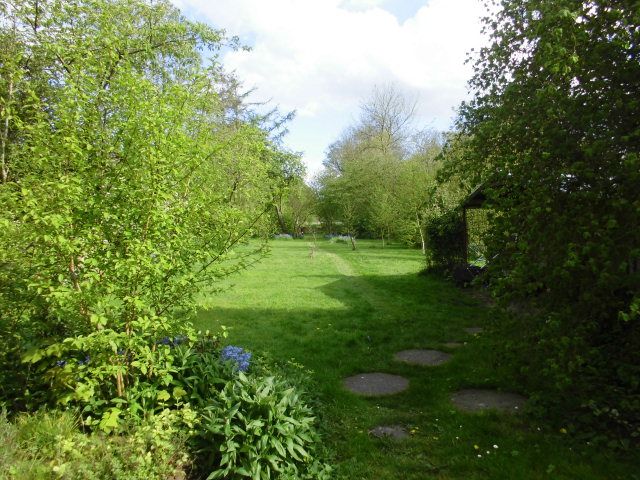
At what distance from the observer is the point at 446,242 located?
14.9m

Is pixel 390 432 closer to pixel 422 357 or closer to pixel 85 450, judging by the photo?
Result: pixel 422 357

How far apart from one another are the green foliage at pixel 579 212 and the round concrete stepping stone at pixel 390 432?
147cm

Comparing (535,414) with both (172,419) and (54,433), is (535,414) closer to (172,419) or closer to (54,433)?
(172,419)

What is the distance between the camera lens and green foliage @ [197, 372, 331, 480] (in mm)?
3248

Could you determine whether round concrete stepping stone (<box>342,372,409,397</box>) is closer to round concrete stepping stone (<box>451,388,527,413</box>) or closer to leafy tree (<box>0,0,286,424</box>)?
round concrete stepping stone (<box>451,388,527,413</box>)

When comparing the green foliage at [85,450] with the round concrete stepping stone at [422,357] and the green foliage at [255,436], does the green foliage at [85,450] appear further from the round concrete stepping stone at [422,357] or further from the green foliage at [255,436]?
the round concrete stepping stone at [422,357]

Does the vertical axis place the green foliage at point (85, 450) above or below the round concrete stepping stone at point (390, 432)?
above

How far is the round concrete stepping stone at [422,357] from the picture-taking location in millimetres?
6688

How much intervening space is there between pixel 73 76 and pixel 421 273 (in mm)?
14149

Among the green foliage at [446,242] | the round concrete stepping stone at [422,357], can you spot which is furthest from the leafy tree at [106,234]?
the green foliage at [446,242]

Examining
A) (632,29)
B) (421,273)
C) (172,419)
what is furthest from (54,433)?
(421,273)

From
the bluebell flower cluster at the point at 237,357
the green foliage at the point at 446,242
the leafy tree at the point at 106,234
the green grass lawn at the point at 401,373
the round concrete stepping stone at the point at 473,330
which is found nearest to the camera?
the leafy tree at the point at 106,234

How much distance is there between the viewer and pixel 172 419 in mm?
3408

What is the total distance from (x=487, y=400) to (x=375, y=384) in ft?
4.85
